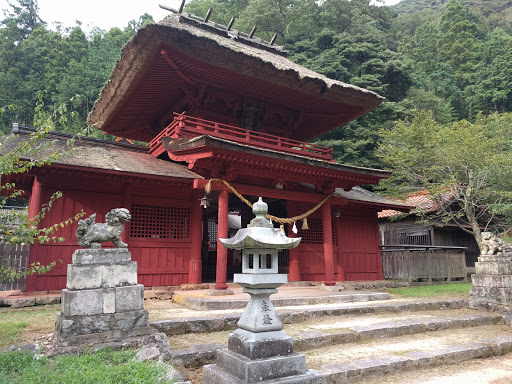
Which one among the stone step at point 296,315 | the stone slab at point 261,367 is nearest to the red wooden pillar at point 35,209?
the stone step at point 296,315

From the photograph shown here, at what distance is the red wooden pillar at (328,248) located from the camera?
33.2ft

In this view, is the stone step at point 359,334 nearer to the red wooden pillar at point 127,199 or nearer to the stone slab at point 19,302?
the stone slab at point 19,302

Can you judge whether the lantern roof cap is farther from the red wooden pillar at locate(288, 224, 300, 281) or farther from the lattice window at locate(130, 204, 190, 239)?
the red wooden pillar at locate(288, 224, 300, 281)

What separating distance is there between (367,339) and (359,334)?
20cm

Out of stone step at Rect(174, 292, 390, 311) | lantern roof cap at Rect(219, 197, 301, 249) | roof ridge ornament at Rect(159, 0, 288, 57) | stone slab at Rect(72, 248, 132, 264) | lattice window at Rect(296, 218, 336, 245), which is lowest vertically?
stone step at Rect(174, 292, 390, 311)

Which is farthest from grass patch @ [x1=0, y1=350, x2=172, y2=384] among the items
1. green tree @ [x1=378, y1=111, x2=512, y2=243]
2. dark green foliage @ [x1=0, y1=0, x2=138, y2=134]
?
dark green foliage @ [x1=0, y1=0, x2=138, y2=134]

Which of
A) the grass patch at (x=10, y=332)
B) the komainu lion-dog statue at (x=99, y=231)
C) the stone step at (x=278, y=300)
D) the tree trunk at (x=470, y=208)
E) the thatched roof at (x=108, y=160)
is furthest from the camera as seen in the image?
the tree trunk at (x=470, y=208)

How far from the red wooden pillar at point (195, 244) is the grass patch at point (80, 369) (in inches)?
219

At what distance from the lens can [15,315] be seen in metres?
6.20

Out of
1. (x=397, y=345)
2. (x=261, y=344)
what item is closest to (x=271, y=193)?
(x=397, y=345)

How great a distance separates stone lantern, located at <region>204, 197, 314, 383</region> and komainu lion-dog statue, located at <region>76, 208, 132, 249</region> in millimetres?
1784

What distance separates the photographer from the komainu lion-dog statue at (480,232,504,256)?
847 centimetres

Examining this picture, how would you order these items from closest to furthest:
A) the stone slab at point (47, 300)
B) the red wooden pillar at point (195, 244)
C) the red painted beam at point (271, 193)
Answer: the stone slab at point (47, 300) → the red painted beam at point (271, 193) → the red wooden pillar at point (195, 244)

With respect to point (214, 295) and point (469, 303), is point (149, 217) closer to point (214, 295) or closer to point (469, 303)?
point (214, 295)
